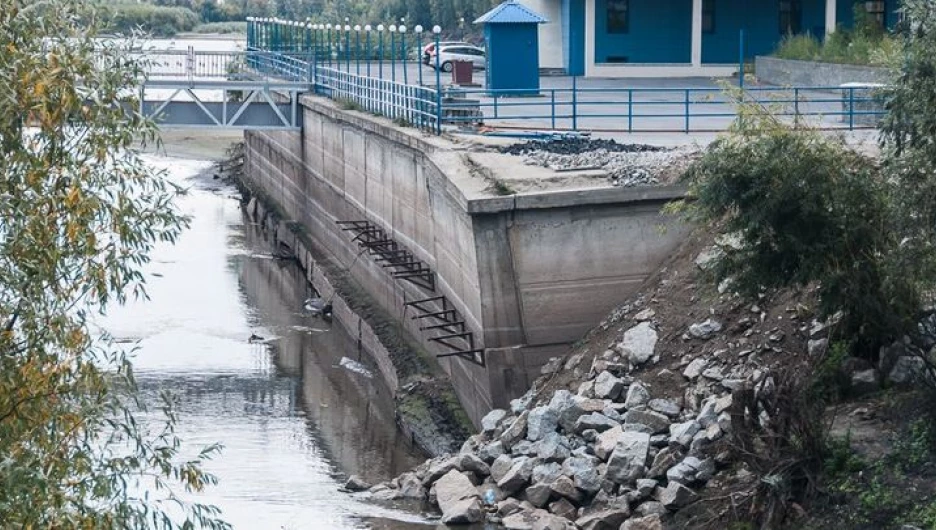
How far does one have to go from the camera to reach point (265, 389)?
91.0 feet

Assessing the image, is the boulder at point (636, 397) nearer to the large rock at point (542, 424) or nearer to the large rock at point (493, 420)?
the large rock at point (542, 424)

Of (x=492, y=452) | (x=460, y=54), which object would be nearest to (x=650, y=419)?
(x=492, y=452)

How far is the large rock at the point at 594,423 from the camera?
19.2 meters

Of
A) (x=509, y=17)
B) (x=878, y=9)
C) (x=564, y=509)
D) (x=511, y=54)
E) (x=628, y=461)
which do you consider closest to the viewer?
(x=628, y=461)

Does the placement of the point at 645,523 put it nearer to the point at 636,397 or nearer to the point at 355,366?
the point at 636,397

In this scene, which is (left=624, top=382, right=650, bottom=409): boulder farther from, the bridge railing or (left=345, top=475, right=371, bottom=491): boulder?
the bridge railing

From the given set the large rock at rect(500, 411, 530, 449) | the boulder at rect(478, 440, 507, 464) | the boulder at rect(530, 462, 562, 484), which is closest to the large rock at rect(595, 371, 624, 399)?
the large rock at rect(500, 411, 530, 449)

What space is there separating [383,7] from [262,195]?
30.3 metres

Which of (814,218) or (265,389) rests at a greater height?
(814,218)

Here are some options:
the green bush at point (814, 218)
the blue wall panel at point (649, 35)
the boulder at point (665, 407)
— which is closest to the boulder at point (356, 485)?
the boulder at point (665, 407)

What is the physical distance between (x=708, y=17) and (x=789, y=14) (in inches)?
97.9

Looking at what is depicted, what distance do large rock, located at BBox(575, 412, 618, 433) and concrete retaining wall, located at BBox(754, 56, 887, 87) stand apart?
586 inches

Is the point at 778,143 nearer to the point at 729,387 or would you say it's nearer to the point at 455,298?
the point at 729,387

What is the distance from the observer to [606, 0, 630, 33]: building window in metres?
43.9
